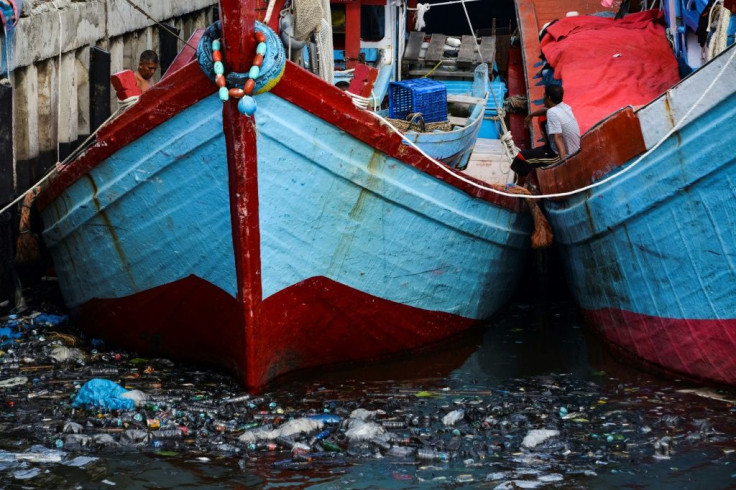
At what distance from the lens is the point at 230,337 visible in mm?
6930

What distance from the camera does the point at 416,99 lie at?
9266mm

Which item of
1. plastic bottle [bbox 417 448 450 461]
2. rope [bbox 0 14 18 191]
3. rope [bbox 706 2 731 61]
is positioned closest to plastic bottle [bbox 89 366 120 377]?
rope [bbox 0 14 18 191]

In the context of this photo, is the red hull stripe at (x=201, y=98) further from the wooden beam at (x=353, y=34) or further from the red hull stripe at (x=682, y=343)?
the wooden beam at (x=353, y=34)

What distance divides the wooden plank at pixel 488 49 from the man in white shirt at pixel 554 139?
4589mm

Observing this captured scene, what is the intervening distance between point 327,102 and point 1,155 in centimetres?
295

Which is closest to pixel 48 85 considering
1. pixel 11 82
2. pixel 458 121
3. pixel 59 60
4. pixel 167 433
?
pixel 59 60

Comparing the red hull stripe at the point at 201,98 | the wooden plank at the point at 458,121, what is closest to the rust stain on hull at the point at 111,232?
the red hull stripe at the point at 201,98

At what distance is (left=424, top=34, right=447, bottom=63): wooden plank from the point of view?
1308 cm

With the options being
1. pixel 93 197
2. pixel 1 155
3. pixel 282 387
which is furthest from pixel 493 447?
pixel 1 155

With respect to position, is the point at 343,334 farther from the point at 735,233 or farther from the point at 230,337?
the point at 735,233

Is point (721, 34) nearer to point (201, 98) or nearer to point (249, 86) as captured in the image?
point (249, 86)

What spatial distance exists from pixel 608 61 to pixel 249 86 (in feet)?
18.0

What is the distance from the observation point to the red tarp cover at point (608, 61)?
31.9 ft

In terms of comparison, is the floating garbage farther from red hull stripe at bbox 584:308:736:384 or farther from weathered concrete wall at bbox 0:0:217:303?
weathered concrete wall at bbox 0:0:217:303
